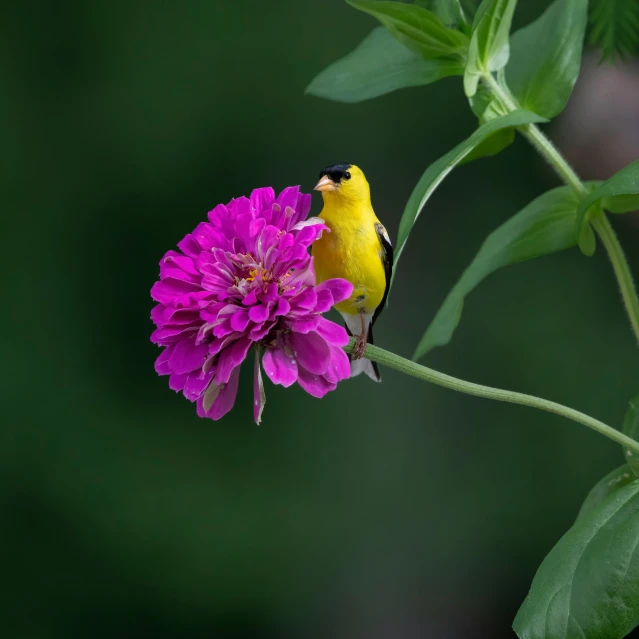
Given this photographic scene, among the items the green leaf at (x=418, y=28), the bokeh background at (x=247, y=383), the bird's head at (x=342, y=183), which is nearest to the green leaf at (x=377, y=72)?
the green leaf at (x=418, y=28)

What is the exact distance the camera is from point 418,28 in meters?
0.65

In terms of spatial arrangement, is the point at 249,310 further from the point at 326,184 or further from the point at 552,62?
the point at 552,62

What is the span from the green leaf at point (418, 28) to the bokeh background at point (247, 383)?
0.90m

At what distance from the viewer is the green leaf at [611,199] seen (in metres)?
0.55

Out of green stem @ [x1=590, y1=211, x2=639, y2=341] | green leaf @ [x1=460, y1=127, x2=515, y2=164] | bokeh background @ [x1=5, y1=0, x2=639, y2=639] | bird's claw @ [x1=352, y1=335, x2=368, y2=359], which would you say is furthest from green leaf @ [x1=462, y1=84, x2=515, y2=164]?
bokeh background @ [x1=5, y1=0, x2=639, y2=639]

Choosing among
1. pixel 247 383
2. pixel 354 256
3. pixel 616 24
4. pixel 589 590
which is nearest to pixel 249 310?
pixel 354 256

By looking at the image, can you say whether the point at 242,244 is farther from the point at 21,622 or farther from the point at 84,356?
the point at 21,622

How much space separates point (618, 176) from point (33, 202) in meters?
1.44

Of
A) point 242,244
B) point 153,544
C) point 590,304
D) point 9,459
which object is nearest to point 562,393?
point 590,304

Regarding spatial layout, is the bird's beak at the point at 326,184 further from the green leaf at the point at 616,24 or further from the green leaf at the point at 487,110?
the green leaf at the point at 616,24

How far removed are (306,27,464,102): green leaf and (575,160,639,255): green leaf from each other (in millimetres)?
158

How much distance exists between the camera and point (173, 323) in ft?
1.51

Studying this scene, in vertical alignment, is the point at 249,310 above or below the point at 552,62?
below

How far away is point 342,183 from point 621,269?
24cm
